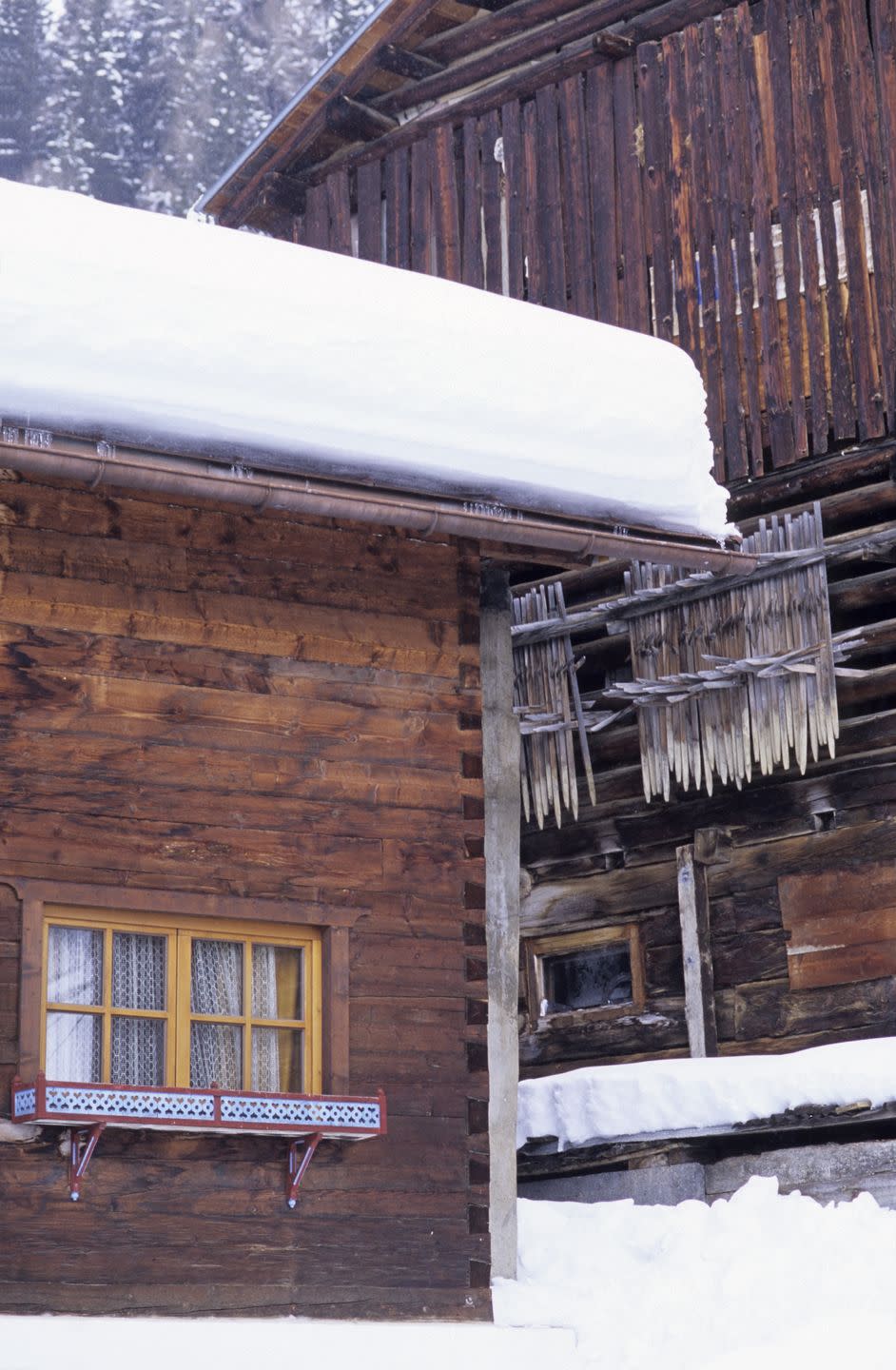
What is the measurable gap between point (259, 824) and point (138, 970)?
825 mm

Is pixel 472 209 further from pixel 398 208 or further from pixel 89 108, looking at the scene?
pixel 89 108

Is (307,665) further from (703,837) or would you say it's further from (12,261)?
(703,837)

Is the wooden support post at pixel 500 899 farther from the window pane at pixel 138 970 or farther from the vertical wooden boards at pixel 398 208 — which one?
the vertical wooden boards at pixel 398 208

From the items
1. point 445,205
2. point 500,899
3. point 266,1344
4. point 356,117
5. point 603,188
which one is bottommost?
point 266,1344

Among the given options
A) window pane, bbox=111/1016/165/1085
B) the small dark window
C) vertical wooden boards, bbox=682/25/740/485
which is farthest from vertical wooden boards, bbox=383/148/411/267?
window pane, bbox=111/1016/165/1085

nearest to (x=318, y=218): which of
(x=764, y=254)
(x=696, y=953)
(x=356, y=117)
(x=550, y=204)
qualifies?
(x=356, y=117)

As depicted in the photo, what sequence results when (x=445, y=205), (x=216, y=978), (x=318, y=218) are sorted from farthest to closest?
(x=318, y=218) < (x=445, y=205) < (x=216, y=978)

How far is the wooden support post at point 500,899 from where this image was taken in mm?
9859

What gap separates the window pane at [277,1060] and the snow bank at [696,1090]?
3614 mm

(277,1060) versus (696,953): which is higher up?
(696,953)

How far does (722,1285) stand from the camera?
10086 millimetres

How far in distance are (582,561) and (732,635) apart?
337 centimetres

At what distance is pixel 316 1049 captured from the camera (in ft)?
29.0

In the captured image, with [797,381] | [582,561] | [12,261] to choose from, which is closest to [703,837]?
[797,381]
